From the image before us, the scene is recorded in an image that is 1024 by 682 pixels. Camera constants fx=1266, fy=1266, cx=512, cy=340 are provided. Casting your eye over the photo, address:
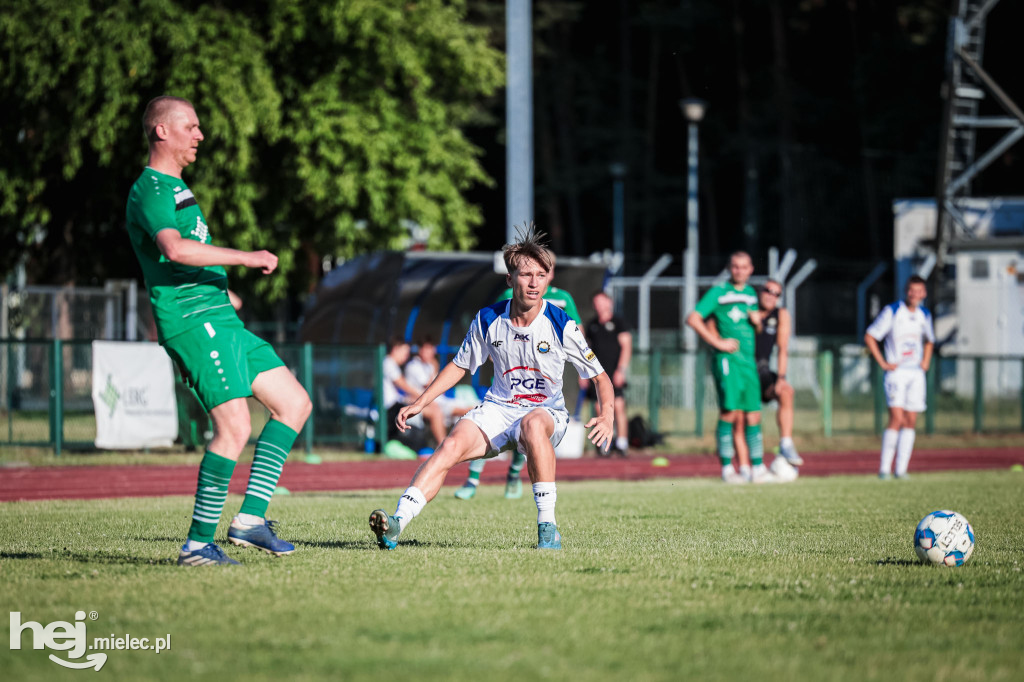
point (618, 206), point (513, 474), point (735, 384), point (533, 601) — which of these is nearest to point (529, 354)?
Answer: point (533, 601)

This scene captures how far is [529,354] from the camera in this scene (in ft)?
24.4

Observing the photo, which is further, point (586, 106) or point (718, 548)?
point (586, 106)

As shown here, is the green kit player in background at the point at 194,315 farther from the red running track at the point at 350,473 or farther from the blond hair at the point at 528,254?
the red running track at the point at 350,473

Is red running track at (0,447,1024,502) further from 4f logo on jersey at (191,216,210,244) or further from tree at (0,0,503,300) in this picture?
tree at (0,0,503,300)

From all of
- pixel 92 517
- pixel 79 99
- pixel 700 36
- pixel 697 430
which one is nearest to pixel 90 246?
pixel 79 99

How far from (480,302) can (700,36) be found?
33.4 metres

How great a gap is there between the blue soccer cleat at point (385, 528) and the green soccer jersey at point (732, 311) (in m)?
7.20

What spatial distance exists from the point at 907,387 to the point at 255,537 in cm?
1023

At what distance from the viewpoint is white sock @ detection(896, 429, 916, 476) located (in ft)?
50.0

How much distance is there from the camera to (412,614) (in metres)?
Answer: 5.09

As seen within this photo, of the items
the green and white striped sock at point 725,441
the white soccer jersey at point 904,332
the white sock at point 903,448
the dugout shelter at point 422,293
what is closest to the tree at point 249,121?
the dugout shelter at point 422,293

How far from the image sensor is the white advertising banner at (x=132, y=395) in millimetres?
17734

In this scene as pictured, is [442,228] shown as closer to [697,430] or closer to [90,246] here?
[90,246]
